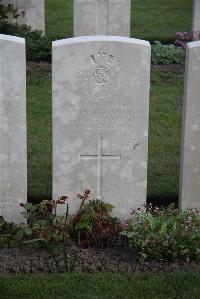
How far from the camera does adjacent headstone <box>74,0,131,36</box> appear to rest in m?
14.0

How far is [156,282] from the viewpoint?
6.26m

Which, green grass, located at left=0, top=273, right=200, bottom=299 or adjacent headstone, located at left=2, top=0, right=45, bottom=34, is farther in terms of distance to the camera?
adjacent headstone, located at left=2, top=0, right=45, bottom=34

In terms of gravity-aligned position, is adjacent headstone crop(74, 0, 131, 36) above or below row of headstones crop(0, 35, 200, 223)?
above

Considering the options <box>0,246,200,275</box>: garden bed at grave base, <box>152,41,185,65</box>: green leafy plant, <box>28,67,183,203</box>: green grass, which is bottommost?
<box>0,246,200,275</box>: garden bed at grave base

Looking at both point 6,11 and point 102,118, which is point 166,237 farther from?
point 6,11

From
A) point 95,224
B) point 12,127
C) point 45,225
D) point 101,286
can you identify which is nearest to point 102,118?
point 12,127

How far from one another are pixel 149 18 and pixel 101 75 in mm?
13098

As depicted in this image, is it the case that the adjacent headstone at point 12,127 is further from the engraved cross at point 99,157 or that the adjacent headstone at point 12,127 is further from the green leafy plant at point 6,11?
the green leafy plant at point 6,11

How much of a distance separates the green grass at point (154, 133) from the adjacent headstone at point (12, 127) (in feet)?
2.81

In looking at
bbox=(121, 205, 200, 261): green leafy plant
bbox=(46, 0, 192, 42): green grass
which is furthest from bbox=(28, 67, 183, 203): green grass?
bbox=(46, 0, 192, 42): green grass

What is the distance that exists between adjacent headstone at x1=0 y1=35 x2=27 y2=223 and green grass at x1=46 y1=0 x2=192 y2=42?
967 cm

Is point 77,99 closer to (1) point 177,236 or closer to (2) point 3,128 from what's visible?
(2) point 3,128

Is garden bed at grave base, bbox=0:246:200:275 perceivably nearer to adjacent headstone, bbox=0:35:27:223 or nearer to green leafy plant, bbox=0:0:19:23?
adjacent headstone, bbox=0:35:27:223

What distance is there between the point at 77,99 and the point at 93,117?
223 mm
